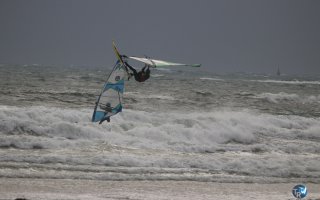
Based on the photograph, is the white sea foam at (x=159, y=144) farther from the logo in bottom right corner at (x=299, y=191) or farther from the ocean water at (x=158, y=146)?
the logo in bottom right corner at (x=299, y=191)

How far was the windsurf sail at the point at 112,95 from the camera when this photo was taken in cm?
1409

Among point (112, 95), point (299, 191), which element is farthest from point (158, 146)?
point (299, 191)

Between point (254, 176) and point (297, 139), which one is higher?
point (297, 139)

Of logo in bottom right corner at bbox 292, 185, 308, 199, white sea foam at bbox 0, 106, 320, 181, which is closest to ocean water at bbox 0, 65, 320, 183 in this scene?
white sea foam at bbox 0, 106, 320, 181

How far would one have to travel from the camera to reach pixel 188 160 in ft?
48.9

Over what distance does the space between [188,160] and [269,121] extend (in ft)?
33.8

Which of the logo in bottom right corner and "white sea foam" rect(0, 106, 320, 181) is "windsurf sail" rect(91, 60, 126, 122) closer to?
"white sea foam" rect(0, 106, 320, 181)

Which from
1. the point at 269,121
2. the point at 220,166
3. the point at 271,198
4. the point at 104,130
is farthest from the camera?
the point at 269,121

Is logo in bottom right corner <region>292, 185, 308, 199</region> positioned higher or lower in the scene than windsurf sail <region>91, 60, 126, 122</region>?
lower

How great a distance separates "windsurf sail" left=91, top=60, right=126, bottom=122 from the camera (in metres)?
14.1

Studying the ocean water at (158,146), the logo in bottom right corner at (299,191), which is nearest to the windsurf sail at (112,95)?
the ocean water at (158,146)

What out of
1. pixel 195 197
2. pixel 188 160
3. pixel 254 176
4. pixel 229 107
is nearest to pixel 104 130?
pixel 188 160

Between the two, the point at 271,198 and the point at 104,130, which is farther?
the point at 104,130

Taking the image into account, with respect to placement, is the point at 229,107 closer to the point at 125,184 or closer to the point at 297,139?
the point at 297,139
